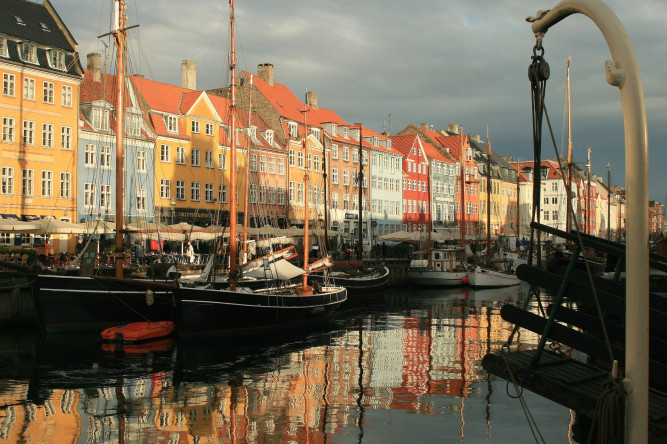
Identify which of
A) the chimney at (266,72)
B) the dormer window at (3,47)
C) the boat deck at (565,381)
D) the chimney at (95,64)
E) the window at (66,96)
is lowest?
the boat deck at (565,381)

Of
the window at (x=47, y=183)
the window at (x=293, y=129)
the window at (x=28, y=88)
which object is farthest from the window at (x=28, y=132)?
the window at (x=293, y=129)

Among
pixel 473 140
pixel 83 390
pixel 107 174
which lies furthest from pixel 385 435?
pixel 473 140

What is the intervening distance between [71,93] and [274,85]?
30.0m

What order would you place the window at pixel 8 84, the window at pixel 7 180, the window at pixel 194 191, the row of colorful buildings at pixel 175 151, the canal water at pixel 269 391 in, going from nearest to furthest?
the canal water at pixel 269 391 → the window at pixel 7 180 → the window at pixel 8 84 → the row of colorful buildings at pixel 175 151 → the window at pixel 194 191

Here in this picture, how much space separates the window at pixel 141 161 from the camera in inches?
2061

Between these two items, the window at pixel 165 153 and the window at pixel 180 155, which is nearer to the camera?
the window at pixel 165 153

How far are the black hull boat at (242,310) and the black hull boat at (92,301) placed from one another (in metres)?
1.06

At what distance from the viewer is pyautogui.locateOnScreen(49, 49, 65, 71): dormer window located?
47.0 metres

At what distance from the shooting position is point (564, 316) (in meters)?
6.88

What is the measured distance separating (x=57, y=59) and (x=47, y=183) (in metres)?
8.31

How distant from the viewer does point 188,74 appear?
213 ft

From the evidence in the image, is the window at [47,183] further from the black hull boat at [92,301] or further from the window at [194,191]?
the black hull boat at [92,301]

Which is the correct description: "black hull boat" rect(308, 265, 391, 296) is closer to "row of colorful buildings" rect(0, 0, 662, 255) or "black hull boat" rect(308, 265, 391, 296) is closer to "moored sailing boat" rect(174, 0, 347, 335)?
"row of colorful buildings" rect(0, 0, 662, 255)

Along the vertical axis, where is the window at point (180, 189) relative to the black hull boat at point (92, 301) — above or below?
above
